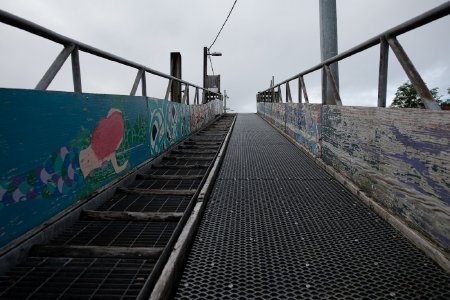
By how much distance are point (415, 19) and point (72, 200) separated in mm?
3521

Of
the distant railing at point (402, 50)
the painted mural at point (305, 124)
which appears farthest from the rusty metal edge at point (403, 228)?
the painted mural at point (305, 124)

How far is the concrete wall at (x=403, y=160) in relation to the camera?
7.47 feet

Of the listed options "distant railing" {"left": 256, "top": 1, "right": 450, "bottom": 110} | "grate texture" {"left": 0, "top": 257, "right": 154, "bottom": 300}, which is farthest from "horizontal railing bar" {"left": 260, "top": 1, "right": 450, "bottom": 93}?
"grate texture" {"left": 0, "top": 257, "right": 154, "bottom": 300}

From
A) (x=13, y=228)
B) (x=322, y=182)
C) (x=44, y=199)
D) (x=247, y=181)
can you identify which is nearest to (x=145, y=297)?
(x=13, y=228)

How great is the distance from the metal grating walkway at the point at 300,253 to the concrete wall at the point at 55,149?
1333 millimetres

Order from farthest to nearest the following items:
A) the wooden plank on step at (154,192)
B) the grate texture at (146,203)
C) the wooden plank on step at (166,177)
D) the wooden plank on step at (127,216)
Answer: the wooden plank on step at (166,177), the wooden plank on step at (154,192), the grate texture at (146,203), the wooden plank on step at (127,216)

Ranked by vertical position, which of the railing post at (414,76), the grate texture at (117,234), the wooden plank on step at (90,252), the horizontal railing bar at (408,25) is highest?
the horizontal railing bar at (408,25)

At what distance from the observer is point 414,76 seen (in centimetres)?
256

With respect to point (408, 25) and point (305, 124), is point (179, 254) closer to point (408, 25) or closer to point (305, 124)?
point (408, 25)

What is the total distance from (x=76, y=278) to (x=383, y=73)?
330 cm

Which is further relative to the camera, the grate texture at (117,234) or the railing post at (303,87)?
the railing post at (303,87)

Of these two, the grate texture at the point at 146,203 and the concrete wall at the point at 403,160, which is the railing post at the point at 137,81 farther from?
the concrete wall at the point at 403,160

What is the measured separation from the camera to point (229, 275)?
206 centimetres

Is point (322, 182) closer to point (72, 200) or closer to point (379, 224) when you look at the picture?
point (379, 224)
